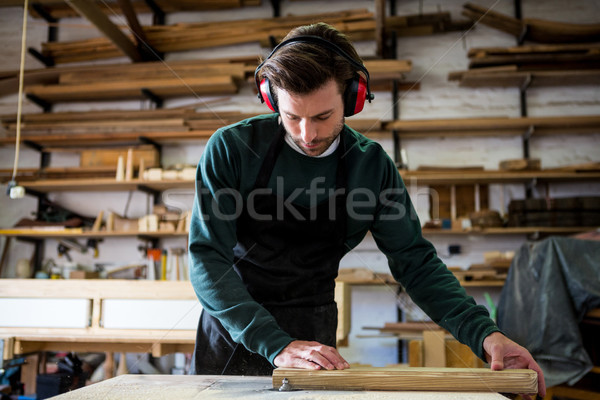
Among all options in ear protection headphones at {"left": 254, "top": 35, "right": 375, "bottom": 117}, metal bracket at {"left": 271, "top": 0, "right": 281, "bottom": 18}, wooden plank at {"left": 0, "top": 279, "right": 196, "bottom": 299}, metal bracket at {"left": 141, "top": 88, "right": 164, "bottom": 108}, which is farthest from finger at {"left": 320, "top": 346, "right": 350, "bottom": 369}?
metal bracket at {"left": 271, "top": 0, "right": 281, "bottom": 18}

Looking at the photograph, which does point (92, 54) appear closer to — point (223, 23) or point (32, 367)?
point (223, 23)

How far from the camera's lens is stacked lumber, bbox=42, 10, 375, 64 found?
15.7ft

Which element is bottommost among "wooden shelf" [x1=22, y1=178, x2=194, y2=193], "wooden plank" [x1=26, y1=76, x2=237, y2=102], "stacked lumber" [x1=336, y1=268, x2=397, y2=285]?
"stacked lumber" [x1=336, y1=268, x2=397, y2=285]

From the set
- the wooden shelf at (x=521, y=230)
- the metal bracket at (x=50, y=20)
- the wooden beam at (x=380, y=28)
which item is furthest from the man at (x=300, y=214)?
the metal bracket at (x=50, y=20)

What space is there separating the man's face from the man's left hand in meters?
0.64

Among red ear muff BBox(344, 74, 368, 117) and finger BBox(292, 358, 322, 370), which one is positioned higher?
red ear muff BBox(344, 74, 368, 117)

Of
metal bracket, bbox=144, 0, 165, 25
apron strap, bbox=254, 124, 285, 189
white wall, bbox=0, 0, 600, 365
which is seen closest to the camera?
apron strap, bbox=254, 124, 285, 189

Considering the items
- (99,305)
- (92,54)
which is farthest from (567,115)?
(92,54)

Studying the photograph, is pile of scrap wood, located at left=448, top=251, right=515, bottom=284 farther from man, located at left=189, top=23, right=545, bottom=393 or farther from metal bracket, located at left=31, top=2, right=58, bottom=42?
metal bracket, located at left=31, top=2, right=58, bottom=42

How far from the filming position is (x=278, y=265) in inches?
57.5

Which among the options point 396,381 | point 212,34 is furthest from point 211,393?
point 212,34

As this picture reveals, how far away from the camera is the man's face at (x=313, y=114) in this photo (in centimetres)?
124

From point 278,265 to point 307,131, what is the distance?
0.41m

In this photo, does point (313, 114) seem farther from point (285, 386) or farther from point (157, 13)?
point (157, 13)
